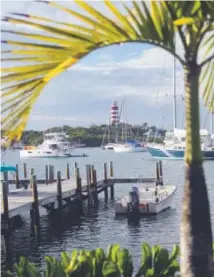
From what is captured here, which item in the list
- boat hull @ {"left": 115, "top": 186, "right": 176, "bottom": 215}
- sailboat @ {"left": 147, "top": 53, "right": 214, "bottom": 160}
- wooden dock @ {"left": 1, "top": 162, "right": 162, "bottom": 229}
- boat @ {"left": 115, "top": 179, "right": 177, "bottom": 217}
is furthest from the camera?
sailboat @ {"left": 147, "top": 53, "right": 214, "bottom": 160}

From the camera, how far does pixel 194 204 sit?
188 inches

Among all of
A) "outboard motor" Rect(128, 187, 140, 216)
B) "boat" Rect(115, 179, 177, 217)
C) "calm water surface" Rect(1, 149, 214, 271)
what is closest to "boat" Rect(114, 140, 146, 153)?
"calm water surface" Rect(1, 149, 214, 271)

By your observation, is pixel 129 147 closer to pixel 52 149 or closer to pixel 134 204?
pixel 52 149

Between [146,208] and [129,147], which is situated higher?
[129,147]

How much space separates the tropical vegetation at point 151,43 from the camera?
4.30 metres

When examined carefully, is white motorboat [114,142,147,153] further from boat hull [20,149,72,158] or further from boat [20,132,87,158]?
boat hull [20,149,72,158]

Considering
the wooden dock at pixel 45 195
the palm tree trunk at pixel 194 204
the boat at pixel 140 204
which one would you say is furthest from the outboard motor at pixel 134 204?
the palm tree trunk at pixel 194 204

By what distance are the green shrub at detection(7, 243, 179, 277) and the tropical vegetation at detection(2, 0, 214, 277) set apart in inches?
98.3

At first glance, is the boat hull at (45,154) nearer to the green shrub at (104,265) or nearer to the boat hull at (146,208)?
the boat hull at (146,208)

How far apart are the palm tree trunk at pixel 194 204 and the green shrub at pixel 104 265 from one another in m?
2.42

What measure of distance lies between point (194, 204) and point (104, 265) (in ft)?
8.54

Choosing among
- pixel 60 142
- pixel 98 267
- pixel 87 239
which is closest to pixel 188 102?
pixel 98 267

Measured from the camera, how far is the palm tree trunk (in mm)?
4762

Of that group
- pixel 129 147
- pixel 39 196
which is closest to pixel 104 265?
pixel 39 196
